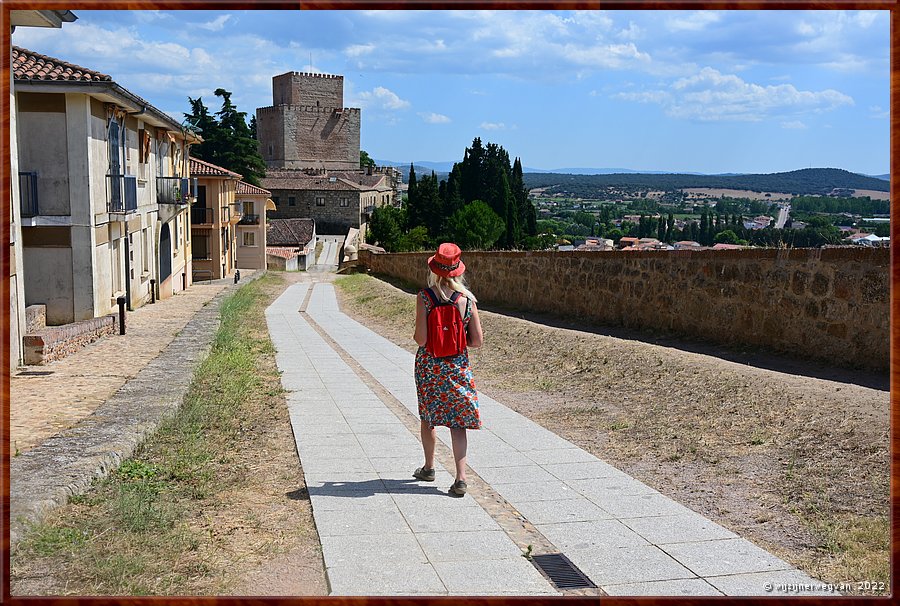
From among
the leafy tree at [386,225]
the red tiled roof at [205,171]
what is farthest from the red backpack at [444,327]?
the leafy tree at [386,225]

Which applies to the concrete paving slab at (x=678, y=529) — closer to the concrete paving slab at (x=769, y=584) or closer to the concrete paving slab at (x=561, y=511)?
the concrete paving slab at (x=561, y=511)

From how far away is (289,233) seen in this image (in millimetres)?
67438

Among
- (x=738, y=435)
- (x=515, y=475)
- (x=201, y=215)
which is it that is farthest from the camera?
(x=201, y=215)

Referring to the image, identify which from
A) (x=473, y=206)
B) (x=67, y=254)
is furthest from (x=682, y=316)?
(x=473, y=206)

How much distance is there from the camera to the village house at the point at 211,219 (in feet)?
126

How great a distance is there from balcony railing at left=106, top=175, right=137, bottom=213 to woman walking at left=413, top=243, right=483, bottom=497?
1386 centimetres

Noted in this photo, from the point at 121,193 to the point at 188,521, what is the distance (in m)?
15.0

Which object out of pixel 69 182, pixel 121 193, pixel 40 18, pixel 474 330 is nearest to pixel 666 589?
pixel 474 330

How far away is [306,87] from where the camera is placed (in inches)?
3708

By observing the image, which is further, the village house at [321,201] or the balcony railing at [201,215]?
the village house at [321,201]

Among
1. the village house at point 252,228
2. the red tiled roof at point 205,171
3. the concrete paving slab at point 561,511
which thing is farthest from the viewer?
the village house at point 252,228

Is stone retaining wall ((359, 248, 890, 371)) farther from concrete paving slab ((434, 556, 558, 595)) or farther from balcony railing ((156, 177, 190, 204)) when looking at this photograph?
balcony railing ((156, 177, 190, 204))

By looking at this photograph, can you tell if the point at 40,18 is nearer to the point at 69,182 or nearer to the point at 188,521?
the point at 188,521

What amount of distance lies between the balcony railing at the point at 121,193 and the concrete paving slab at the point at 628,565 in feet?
50.7
